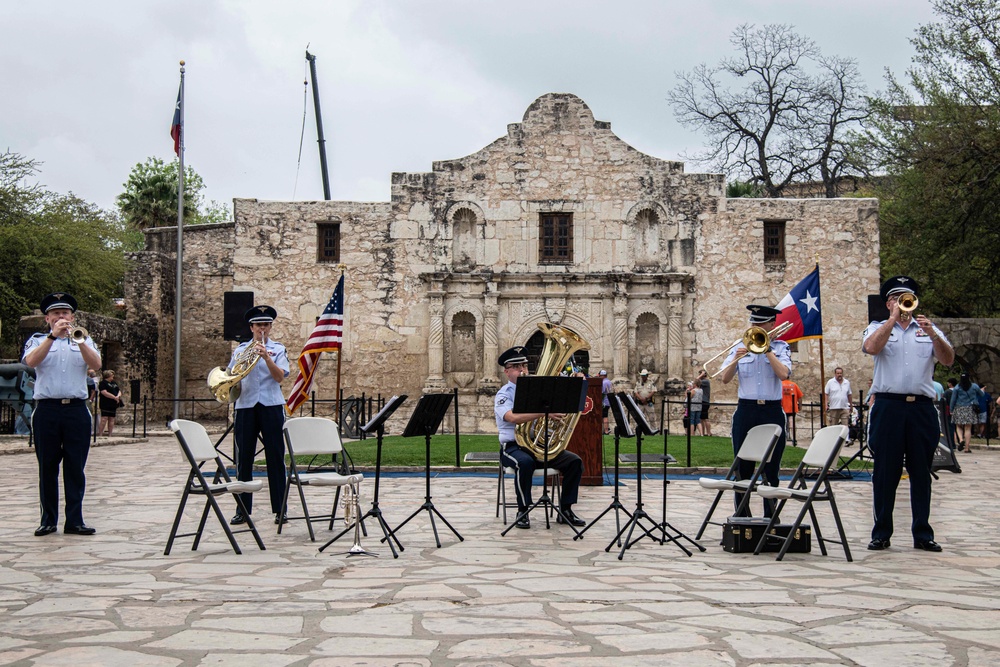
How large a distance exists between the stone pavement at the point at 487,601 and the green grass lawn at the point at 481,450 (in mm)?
6002

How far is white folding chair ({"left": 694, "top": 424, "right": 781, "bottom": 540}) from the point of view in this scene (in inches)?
311

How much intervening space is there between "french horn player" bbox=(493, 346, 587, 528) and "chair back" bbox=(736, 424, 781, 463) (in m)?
1.55

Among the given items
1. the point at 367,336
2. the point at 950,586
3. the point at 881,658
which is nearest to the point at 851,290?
the point at 367,336

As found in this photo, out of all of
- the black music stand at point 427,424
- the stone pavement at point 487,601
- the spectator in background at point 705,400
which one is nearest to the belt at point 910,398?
the stone pavement at point 487,601

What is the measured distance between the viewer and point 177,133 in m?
27.5

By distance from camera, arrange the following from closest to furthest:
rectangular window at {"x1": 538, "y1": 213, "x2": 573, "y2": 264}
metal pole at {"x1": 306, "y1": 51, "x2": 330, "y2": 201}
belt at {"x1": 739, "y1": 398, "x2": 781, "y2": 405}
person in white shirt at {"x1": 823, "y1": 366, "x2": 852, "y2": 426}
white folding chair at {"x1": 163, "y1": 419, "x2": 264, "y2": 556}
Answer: white folding chair at {"x1": 163, "y1": 419, "x2": 264, "y2": 556} → belt at {"x1": 739, "y1": 398, "x2": 781, "y2": 405} → person in white shirt at {"x1": 823, "y1": 366, "x2": 852, "y2": 426} → rectangular window at {"x1": 538, "y1": 213, "x2": 573, "y2": 264} → metal pole at {"x1": 306, "y1": 51, "x2": 330, "y2": 201}

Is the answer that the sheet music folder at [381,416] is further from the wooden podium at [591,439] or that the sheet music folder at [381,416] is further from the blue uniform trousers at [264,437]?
the wooden podium at [591,439]

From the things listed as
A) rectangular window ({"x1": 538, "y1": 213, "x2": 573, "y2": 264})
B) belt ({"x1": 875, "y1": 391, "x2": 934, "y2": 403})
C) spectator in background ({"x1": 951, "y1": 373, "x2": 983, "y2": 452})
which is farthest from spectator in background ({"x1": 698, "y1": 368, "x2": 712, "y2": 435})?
belt ({"x1": 875, "y1": 391, "x2": 934, "y2": 403})

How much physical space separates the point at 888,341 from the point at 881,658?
398cm

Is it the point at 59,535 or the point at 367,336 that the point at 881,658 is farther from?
the point at 367,336

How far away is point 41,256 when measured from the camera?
3083 cm

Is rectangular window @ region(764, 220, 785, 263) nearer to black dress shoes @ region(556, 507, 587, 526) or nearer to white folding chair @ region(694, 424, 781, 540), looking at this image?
black dress shoes @ region(556, 507, 587, 526)

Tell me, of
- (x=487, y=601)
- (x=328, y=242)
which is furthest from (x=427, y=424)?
(x=328, y=242)

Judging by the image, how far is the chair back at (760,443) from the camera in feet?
26.2
